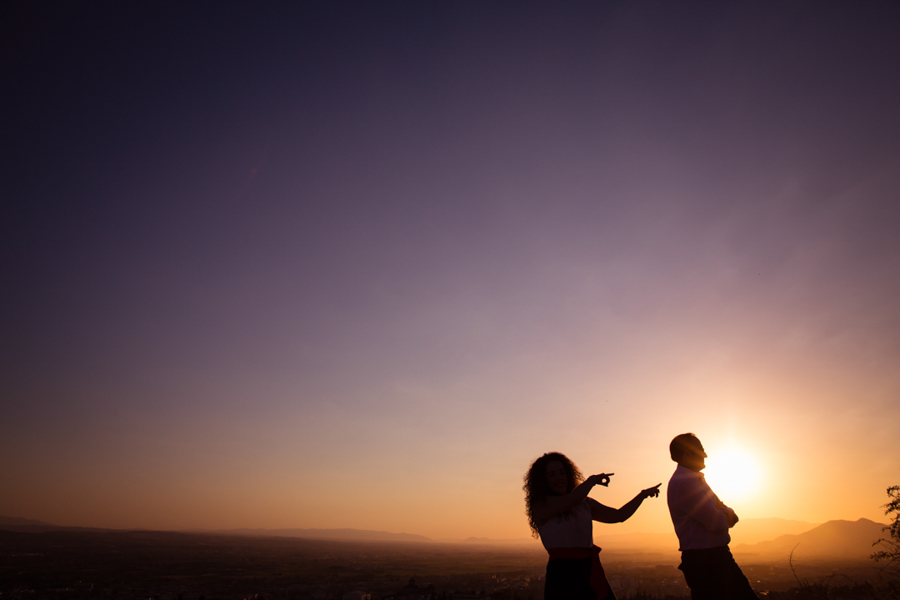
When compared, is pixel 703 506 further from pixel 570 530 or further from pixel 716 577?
pixel 570 530

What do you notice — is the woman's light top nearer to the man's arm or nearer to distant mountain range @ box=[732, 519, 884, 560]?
the man's arm

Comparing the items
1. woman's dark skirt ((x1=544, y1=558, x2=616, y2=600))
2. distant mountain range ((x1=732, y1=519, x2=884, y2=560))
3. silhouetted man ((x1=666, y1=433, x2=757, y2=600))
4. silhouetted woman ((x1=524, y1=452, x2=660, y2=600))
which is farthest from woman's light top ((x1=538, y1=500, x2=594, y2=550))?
distant mountain range ((x1=732, y1=519, x2=884, y2=560))

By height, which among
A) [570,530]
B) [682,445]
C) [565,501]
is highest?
[682,445]

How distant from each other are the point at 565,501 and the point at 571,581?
60 cm

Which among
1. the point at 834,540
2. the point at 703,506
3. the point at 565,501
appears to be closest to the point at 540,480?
the point at 565,501

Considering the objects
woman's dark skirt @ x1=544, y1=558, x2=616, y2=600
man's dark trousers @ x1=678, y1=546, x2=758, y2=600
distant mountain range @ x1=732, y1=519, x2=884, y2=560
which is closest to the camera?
woman's dark skirt @ x1=544, y1=558, x2=616, y2=600

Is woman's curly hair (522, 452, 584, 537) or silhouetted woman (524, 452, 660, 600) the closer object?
silhouetted woman (524, 452, 660, 600)

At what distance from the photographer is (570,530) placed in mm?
3439

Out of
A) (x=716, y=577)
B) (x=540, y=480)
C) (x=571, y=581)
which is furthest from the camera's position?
(x=540, y=480)

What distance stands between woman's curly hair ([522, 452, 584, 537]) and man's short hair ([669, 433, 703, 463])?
2.98 feet

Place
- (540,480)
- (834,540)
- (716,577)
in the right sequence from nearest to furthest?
(716,577) < (540,480) < (834,540)

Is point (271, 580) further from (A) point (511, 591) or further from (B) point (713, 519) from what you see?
(B) point (713, 519)

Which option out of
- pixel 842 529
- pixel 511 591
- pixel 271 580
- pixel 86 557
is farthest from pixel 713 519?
pixel 842 529

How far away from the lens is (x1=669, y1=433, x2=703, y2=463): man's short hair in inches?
155
